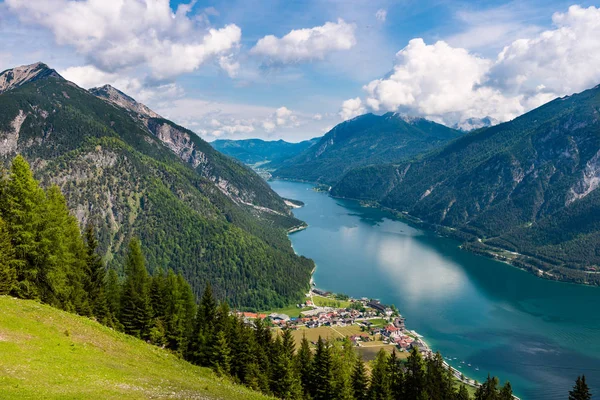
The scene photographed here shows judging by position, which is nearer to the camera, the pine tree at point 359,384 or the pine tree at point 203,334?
the pine tree at point 203,334

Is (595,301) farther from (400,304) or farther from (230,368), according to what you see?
(230,368)

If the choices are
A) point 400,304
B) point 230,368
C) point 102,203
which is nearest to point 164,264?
point 102,203

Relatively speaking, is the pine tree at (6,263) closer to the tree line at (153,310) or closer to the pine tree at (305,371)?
the tree line at (153,310)

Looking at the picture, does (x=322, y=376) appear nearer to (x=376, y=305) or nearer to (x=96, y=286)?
(x=96, y=286)

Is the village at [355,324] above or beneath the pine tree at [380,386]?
beneath

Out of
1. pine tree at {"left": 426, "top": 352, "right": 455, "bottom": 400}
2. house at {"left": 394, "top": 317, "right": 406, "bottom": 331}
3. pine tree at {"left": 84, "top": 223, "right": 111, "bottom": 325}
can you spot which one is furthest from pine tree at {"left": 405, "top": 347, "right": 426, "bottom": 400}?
house at {"left": 394, "top": 317, "right": 406, "bottom": 331}

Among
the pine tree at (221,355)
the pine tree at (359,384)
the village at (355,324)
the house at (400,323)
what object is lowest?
the village at (355,324)

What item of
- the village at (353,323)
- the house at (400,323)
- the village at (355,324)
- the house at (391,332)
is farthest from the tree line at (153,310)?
the house at (400,323)
